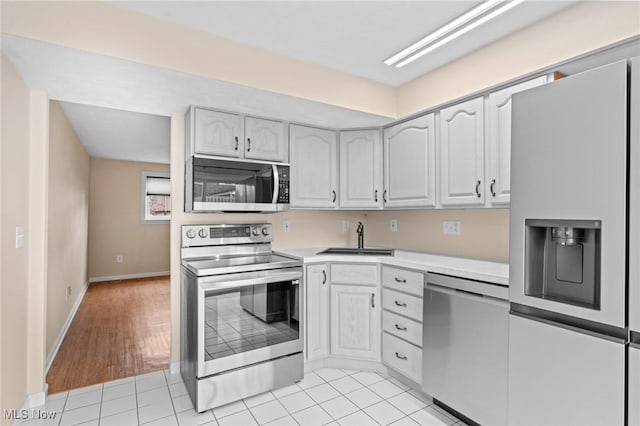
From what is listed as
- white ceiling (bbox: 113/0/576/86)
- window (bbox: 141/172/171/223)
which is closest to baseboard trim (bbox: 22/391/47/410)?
white ceiling (bbox: 113/0/576/86)

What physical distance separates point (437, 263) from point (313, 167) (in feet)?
4.42

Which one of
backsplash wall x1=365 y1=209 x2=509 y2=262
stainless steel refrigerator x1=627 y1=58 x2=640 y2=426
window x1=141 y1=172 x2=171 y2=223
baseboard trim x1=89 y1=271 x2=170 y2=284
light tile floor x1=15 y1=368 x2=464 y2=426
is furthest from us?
window x1=141 y1=172 x2=171 y2=223

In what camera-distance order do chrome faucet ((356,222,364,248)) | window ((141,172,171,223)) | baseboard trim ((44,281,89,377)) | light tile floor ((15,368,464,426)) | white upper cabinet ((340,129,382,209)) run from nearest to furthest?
1. light tile floor ((15,368,464,426))
2. baseboard trim ((44,281,89,377))
3. white upper cabinet ((340,129,382,209))
4. chrome faucet ((356,222,364,248))
5. window ((141,172,171,223))

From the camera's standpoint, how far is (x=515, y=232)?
1.52 meters

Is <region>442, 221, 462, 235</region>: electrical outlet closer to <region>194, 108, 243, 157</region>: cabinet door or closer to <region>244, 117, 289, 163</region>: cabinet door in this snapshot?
<region>244, 117, 289, 163</region>: cabinet door

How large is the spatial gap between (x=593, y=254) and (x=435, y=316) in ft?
3.40

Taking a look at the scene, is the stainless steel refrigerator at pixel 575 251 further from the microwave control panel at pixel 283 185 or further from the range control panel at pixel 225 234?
the range control panel at pixel 225 234

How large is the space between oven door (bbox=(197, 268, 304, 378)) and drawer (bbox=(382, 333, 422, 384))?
26.0 inches

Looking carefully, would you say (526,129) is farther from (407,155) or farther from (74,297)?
(74,297)

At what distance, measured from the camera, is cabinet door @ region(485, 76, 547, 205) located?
2137 millimetres

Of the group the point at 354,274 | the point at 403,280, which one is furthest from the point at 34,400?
the point at 403,280

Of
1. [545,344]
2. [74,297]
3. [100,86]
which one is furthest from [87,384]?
[545,344]

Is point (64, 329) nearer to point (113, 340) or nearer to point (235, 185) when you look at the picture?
point (113, 340)

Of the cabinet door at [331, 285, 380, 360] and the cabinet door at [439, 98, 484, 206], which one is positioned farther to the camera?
the cabinet door at [331, 285, 380, 360]
